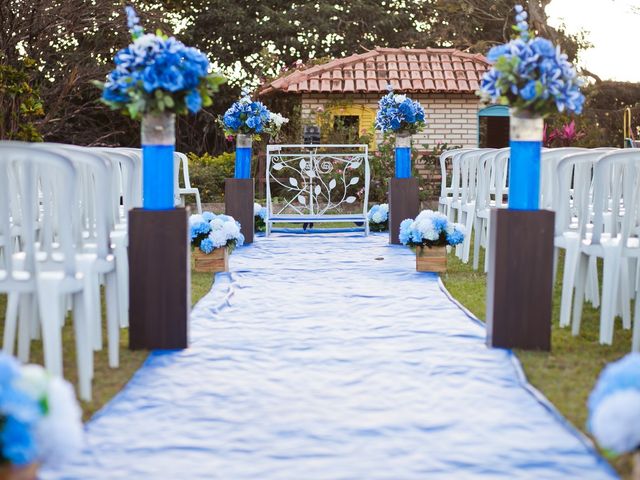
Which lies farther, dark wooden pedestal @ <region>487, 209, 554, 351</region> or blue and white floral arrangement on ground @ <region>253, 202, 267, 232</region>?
blue and white floral arrangement on ground @ <region>253, 202, 267, 232</region>

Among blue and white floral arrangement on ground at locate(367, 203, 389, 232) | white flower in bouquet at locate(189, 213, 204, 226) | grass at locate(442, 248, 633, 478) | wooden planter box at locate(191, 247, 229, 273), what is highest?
white flower in bouquet at locate(189, 213, 204, 226)

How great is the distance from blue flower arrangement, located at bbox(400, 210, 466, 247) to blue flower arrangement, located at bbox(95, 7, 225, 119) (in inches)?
133

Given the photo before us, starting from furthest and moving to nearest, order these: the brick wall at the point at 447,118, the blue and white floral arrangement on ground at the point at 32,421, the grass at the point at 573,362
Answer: the brick wall at the point at 447,118 → the grass at the point at 573,362 → the blue and white floral arrangement on ground at the point at 32,421

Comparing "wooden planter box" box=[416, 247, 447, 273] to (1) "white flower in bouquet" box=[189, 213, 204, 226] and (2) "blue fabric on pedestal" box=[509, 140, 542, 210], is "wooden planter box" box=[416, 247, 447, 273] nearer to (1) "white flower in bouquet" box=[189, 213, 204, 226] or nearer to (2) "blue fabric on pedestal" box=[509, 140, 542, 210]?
(1) "white flower in bouquet" box=[189, 213, 204, 226]

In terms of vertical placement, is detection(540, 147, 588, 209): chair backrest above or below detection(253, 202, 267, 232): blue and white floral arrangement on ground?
above

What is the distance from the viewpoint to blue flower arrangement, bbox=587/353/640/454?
274 centimetres

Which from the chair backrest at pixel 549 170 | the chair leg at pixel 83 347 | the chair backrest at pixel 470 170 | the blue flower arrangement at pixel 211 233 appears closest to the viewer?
the chair leg at pixel 83 347

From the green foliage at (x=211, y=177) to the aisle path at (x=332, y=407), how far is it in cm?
962

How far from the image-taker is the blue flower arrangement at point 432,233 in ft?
26.2

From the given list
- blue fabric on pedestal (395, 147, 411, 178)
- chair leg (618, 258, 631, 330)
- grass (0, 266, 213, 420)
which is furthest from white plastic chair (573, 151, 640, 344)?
blue fabric on pedestal (395, 147, 411, 178)

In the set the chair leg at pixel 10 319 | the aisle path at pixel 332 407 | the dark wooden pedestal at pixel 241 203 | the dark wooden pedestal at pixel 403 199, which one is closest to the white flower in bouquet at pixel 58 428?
the aisle path at pixel 332 407

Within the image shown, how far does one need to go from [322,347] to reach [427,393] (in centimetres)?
108

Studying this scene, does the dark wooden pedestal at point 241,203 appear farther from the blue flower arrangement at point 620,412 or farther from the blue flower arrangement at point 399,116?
the blue flower arrangement at point 620,412

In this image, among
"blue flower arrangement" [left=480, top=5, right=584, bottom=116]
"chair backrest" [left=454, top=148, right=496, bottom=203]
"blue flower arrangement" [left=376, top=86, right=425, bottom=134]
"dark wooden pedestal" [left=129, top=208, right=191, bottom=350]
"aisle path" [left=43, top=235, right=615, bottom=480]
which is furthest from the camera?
"blue flower arrangement" [left=376, top=86, right=425, bottom=134]
